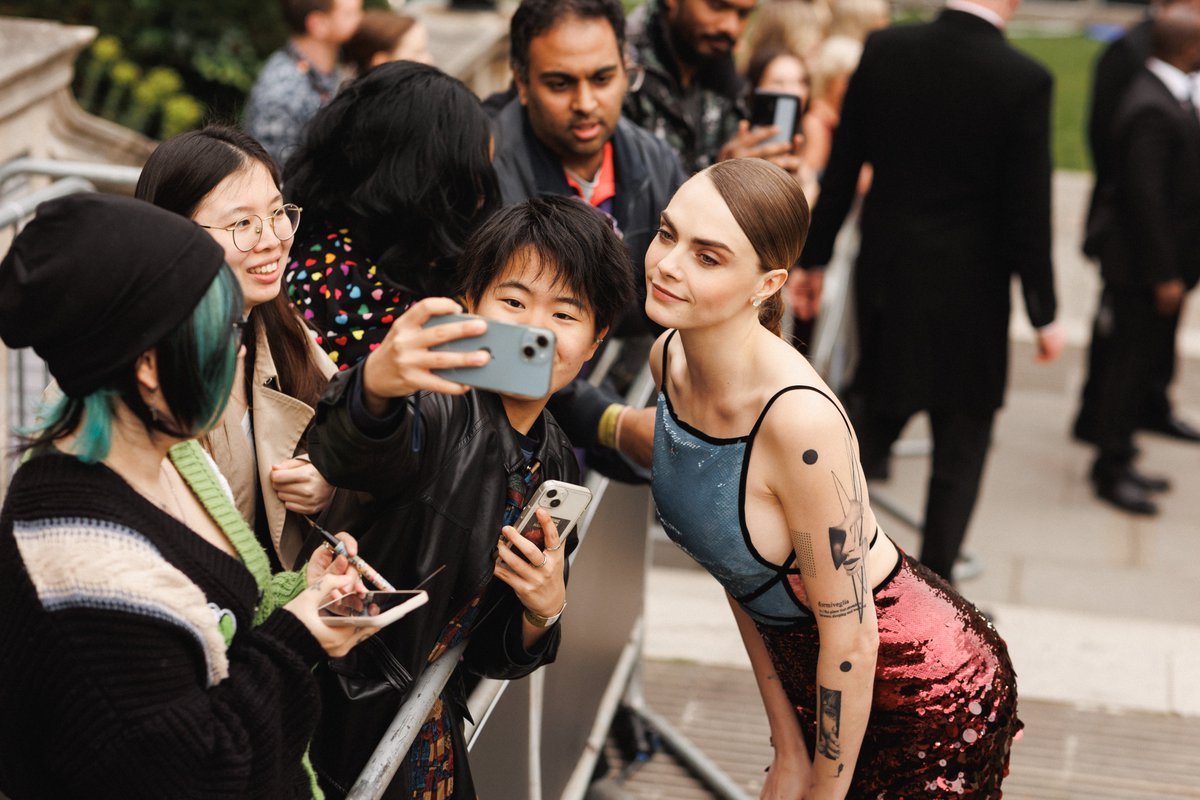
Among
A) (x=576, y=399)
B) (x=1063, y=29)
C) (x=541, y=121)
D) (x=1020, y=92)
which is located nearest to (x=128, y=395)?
(x=576, y=399)

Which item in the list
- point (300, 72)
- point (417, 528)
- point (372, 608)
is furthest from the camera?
point (300, 72)

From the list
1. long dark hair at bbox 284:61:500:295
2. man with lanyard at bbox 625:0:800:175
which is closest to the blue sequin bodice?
long dark hair at bbox 284:61:500:295

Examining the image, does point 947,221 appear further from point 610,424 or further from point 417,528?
point 417,528

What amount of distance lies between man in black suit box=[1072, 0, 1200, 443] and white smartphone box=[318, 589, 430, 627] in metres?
5.53

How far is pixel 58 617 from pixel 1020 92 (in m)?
3.96

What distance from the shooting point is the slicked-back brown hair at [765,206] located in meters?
2.34

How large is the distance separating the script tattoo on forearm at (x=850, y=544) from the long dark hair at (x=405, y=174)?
1.03 metres

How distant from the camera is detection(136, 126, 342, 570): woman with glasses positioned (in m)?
2.42

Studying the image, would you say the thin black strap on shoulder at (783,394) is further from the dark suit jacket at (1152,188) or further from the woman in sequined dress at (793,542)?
the dark suit jacket at (1152,188)

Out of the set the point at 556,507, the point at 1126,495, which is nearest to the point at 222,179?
the point at 556,507

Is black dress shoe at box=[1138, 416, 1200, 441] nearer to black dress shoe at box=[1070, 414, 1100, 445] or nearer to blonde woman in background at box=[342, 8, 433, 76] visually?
black dress shoe at box=[1070, 414, 1100, 445]

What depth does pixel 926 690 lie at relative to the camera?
8.80ft

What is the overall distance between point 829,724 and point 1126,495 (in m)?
4.85

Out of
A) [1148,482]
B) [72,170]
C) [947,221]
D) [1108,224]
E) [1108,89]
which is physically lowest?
[1148,482]
